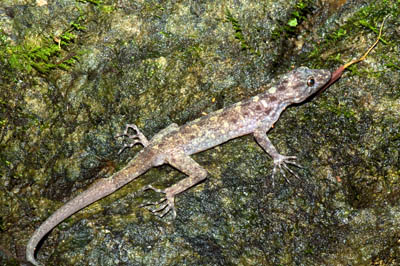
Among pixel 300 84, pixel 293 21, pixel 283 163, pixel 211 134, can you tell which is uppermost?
pixel 293 21

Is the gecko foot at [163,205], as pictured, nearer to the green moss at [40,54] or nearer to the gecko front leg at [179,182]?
the gecko front leg at [179,182]

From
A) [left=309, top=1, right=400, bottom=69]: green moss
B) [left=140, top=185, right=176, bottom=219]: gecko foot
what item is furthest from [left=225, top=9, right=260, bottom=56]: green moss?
[left=140, top=185, right=176, bottom=219]: gecko foot

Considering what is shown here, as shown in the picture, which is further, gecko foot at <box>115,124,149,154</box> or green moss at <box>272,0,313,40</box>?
green moss at <box>272,0,313,40</box>

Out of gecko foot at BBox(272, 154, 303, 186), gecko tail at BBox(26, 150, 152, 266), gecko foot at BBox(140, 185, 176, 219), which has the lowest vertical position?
gecko foot at BBox(272, 154, 303, 186)

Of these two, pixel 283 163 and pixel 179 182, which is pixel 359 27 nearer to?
pixel 283 163

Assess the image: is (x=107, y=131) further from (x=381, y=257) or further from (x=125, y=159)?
(x=381, y=257)

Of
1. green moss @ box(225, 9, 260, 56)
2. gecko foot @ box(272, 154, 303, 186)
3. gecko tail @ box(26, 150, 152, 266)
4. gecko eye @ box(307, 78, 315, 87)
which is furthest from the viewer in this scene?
green moss @ box(225, 9, 260, 56)

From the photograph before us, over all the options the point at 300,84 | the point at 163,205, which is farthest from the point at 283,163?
the point at 163,205

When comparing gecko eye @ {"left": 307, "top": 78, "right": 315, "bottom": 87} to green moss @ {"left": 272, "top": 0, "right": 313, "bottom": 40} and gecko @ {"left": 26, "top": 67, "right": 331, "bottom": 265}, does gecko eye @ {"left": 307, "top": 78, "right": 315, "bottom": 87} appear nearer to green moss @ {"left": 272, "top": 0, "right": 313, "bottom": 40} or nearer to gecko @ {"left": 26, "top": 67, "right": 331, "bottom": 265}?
gecko @ {"left": 26, "top": 67, "right": 331, "bottom": 265}

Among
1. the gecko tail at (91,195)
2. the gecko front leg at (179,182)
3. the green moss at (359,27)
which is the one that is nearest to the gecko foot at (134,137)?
the gecko tail at (91,195)
